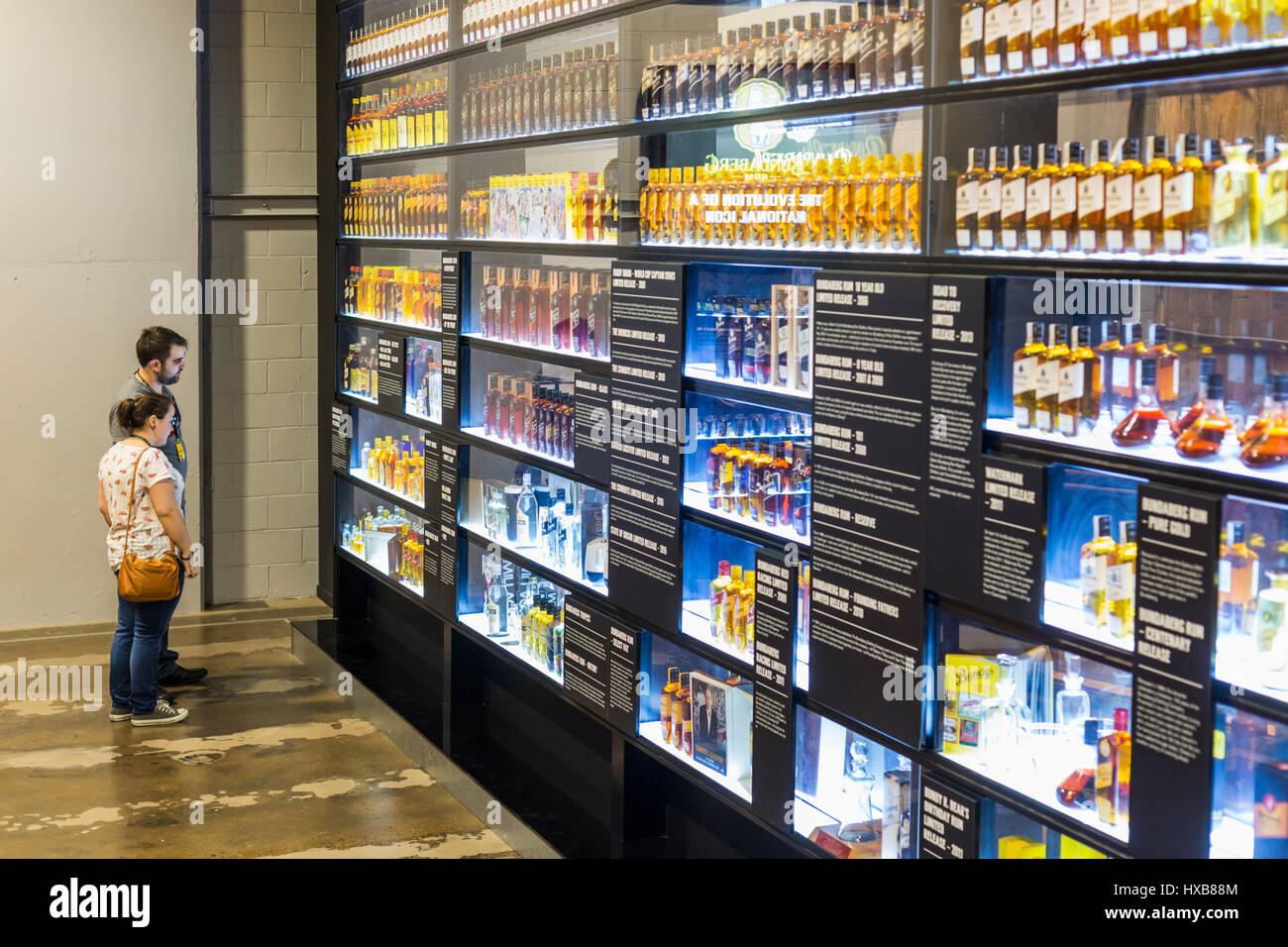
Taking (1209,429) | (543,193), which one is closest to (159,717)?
(543,193)

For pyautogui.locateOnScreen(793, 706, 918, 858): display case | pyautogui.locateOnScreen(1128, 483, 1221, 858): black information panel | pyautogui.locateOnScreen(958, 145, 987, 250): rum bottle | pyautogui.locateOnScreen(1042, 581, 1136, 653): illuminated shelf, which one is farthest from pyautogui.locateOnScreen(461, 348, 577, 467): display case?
pyautogui.locateOnScreen(1128, 483, 1221, 858): black information panel

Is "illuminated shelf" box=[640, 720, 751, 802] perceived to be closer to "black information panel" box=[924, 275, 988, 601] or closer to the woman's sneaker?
"black information panel" box=[924, 275, 988, 601]

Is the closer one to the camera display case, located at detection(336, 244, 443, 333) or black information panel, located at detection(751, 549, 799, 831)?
→ black information panel, located at detection(751, 549, 799, 831)

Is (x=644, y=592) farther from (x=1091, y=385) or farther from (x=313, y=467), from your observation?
(x=313, y=467)

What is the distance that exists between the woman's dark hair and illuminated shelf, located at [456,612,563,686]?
1.61 m

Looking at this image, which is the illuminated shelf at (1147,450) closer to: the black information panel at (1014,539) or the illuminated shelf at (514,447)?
the black information panel at (1014,539)

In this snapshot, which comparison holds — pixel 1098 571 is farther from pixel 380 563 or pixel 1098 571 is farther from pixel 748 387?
pixel 380 563

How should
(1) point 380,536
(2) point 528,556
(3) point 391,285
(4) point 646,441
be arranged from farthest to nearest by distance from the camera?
1. (1) point 380,536
2. (3) point 391,285
3. (2) point 528,556
4. (4) point 646,441

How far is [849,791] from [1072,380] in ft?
4.87

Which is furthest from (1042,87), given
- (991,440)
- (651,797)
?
(651,797)

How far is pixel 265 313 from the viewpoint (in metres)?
8.87

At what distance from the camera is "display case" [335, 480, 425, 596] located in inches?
291

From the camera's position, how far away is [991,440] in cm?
335
